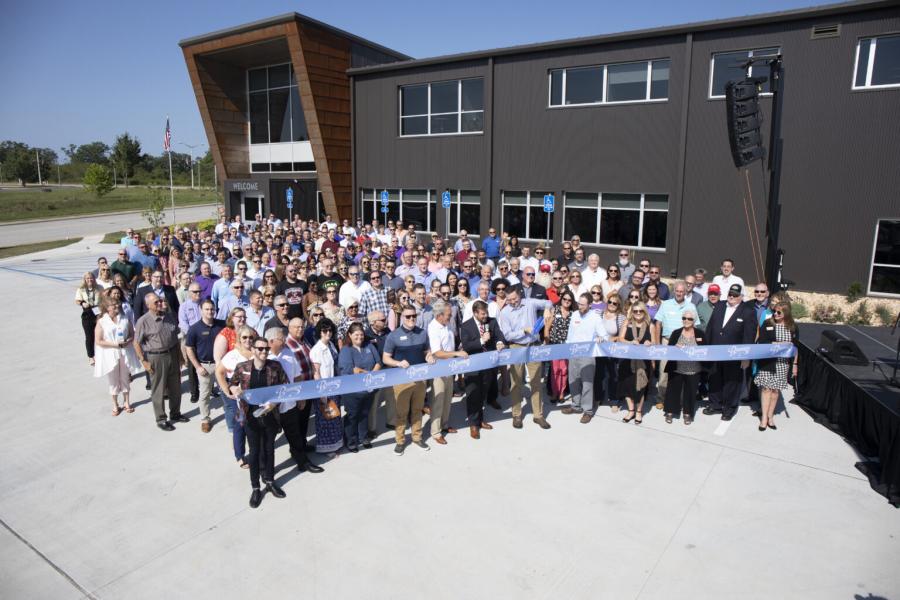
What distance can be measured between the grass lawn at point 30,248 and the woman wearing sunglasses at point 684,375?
2854 cm

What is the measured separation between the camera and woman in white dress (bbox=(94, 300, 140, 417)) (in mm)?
7445

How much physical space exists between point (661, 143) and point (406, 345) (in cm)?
1277

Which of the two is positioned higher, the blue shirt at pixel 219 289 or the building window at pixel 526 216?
the building window at pixel 526 216

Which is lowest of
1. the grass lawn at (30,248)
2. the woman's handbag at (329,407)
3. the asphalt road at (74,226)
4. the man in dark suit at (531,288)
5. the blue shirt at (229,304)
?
the grass lawn at (30,248)

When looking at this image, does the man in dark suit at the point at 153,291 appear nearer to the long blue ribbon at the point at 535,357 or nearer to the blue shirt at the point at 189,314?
the blue shirt at the point at 189,314

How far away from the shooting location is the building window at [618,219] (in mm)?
17062

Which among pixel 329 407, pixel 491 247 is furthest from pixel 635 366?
pixel 491 247

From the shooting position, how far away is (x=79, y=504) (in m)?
5.71

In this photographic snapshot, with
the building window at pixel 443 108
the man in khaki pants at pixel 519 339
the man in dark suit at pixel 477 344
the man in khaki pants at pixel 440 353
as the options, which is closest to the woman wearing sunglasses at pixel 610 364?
the man in khaki pants at pixel 519 339

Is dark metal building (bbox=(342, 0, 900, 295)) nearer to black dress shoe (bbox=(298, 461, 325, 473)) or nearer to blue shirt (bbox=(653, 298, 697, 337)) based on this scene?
blue shirt (bbox=(653, 298, 697, 337))

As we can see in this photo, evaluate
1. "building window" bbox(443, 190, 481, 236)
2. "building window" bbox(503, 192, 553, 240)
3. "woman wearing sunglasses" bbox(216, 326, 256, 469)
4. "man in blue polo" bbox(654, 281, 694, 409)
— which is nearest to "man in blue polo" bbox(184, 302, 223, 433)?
"woman wearing sunglasses" bbox(216, 326, 256, 469)

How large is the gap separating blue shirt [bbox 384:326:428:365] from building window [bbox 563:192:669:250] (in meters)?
12.3

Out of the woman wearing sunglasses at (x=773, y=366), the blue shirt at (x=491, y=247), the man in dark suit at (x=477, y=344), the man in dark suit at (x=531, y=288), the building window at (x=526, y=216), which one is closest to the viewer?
the man in dark suit at (x=477, y=344)

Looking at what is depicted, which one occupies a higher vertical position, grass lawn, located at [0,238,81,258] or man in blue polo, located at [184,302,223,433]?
man in blue polo, located at [184,302,223,433]
